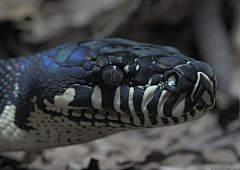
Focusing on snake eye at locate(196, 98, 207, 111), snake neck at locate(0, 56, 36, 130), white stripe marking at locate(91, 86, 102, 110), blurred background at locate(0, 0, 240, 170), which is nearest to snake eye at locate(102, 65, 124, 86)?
white stripe marking at locate(91, 86, 102, 110)

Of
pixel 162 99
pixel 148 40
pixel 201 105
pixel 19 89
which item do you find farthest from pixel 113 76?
pixel 148 40

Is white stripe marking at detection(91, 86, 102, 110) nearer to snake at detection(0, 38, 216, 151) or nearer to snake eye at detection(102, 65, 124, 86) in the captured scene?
snake at detection(0, 38, 216, 151)

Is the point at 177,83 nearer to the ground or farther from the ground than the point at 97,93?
farther from the ground

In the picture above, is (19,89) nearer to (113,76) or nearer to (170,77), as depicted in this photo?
(113,76)

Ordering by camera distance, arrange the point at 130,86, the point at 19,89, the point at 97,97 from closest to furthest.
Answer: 1. the point at 130,86
2. the point at 97,97
3. the point at 19,89

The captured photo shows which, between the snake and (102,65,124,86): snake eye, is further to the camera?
(102,65,124,86): snake eye

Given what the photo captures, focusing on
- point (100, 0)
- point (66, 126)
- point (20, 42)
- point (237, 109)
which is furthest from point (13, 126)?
point (100, 0)

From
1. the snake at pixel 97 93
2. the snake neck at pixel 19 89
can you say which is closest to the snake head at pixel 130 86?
the snake at pixel 97 93
